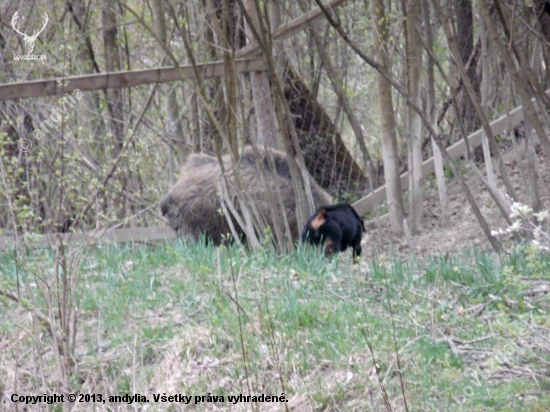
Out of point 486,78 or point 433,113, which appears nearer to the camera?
point 486,78

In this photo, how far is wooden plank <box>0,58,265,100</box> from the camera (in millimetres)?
6473

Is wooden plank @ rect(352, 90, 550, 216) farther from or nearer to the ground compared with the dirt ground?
farther from the ground

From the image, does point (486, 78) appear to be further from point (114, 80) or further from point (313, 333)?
point (114, 80)

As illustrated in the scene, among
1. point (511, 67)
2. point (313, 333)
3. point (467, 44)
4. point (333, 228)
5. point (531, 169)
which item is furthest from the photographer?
point (467, 44)

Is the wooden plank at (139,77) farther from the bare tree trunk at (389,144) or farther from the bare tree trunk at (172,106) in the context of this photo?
the bare tree trunk at (172,106)

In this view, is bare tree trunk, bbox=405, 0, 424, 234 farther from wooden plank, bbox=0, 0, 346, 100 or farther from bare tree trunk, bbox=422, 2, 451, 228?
wooden plank, bbox=0, 0, 346, 100

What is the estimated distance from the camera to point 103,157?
30.4ft

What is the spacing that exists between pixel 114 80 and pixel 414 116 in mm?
2670

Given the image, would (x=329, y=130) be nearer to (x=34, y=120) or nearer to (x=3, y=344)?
(x=34, y=120)

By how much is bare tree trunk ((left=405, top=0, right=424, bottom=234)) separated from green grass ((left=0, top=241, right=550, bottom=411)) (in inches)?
69.1

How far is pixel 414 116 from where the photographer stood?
22.0 feet

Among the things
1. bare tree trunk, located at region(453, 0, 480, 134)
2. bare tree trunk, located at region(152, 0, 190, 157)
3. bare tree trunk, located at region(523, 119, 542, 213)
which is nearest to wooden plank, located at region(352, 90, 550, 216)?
bare tree trunk, located at region(453, 0, 480, 134)

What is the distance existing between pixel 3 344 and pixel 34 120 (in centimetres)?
446

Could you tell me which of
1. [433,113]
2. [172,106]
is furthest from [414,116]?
[172,106]
